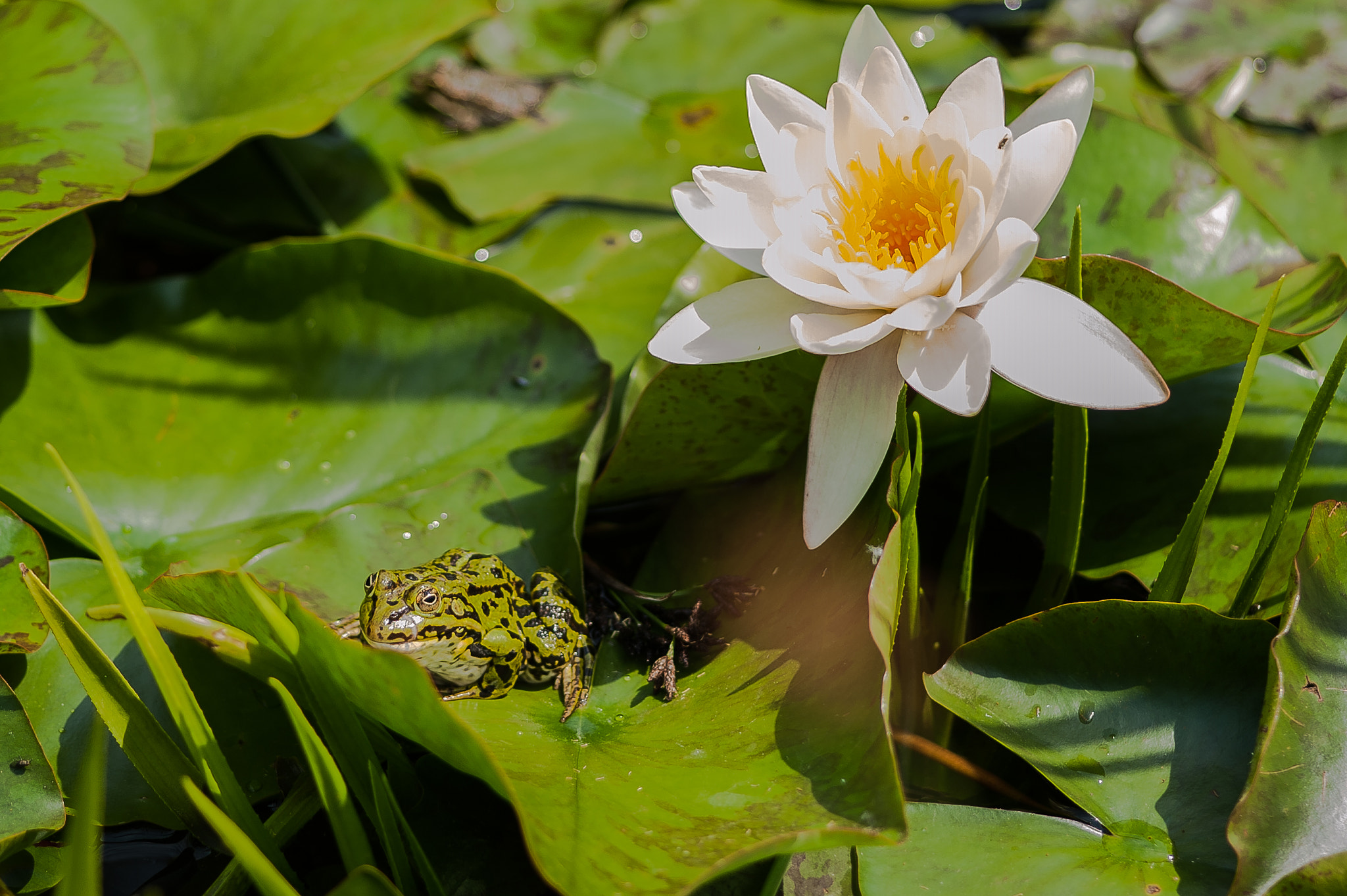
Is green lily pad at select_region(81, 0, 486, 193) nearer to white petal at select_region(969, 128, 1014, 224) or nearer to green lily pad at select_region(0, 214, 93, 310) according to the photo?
green lily pad at select_region(0, 214, 93, 310)

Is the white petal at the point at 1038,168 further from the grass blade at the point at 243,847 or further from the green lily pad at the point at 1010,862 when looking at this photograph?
the grass blade at the point at 243,847

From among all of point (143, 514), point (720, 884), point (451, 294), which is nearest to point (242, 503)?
point (143, 514)

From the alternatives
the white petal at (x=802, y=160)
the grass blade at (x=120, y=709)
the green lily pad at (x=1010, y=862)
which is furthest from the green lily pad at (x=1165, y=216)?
the grass blade at (x=120, y=709)

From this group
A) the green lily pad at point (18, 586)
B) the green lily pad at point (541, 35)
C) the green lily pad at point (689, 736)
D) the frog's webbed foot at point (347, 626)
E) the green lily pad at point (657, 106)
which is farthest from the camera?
the green lily pad at point (541, 35)

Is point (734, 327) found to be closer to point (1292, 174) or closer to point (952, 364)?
point (952, 364)

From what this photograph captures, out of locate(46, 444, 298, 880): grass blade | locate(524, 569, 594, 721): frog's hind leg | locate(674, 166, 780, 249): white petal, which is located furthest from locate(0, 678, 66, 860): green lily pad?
locate(674, 166, 780, 249): white petal

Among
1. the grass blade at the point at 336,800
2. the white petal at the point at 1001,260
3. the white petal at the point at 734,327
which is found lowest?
the grass blade at the point at 336,800

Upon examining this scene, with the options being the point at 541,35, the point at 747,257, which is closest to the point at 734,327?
the point at 747,257
